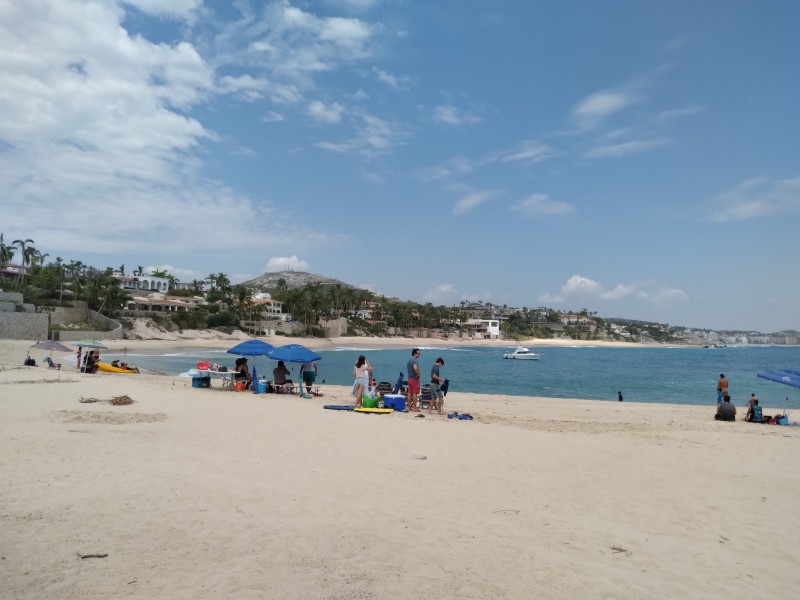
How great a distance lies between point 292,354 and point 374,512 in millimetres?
11880

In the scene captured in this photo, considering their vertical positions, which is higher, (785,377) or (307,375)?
(785,377)

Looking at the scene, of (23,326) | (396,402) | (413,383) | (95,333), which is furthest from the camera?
(95,333)

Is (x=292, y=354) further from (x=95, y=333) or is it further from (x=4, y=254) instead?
(x=4, y=254)

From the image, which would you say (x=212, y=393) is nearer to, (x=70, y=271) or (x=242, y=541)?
(x=242, y=541)

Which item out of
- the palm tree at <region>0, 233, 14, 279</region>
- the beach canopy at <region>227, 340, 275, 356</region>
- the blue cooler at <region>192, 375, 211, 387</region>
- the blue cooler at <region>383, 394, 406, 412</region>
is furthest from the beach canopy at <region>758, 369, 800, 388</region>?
the palm tree at <region>0, 233, 14, 279</region>

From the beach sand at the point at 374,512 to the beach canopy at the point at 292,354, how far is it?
16.9 ft

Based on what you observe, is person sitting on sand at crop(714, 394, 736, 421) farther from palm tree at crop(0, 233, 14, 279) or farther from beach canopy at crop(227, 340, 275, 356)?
palm tree at crop(0, 233, 14, 279)

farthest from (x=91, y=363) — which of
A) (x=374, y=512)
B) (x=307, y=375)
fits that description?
(x=374, y=512)

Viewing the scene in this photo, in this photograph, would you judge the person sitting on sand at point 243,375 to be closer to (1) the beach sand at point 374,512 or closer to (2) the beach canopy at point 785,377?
(1) the beach sand at point 374,512

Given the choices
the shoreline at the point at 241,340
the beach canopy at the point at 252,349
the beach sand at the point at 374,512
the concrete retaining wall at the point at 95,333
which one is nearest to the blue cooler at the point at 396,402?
the beach sand at the point at 374,512

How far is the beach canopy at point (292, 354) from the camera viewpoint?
57.4ft

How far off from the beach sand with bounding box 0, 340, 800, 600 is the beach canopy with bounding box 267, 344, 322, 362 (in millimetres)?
5150

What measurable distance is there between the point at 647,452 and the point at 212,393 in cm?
1324

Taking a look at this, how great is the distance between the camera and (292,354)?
58.1ft
